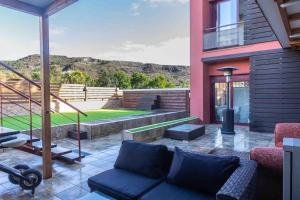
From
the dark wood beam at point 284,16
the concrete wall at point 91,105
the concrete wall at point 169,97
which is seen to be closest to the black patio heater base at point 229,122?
the dark wood beam at point 284,16

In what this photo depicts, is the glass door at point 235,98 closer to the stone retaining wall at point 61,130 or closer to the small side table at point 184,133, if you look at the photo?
the small side table at point 184,133

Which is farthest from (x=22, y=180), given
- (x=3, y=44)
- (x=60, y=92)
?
Result: (x=3, y=44)

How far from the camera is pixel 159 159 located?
2.54 metres

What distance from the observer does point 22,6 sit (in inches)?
130

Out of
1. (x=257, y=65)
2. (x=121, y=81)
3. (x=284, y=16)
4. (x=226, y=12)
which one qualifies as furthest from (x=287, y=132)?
(x=121, y=81)

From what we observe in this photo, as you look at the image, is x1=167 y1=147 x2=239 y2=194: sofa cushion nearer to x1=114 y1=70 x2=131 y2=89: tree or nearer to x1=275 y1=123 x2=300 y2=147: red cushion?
x1=275 y1=123 x2=300 y2=147: red cushion

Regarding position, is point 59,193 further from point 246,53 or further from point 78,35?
point 78,35

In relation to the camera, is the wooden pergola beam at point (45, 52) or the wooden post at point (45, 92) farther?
the wooden post at point (45, 92)

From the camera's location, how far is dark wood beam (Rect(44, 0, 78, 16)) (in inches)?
122

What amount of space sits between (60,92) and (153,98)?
4926 mm

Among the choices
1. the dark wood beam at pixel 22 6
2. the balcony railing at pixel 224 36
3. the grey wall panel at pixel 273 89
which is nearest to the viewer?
the dark wood beam at pixel 22 6

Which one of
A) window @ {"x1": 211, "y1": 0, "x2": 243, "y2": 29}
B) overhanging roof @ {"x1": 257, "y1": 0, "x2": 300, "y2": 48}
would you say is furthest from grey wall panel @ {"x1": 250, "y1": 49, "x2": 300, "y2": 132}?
overhanging roof @ {"x1": 257, "y1": 0, "x2": 300, "y2": 48}

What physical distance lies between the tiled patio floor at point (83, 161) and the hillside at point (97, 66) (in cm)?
1482

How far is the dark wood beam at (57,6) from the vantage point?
122 inches
